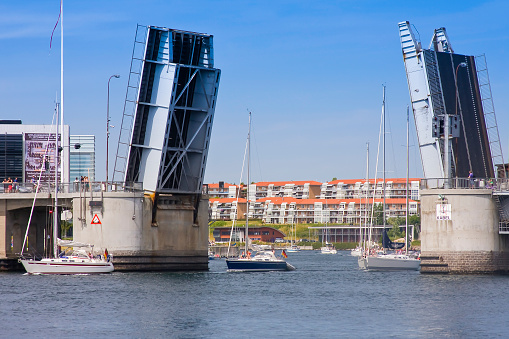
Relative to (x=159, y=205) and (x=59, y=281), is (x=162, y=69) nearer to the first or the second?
(x=159, y=205)

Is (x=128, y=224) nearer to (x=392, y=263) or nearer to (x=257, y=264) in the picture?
(x=257, y=264)

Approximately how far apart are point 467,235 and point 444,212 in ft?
5.52

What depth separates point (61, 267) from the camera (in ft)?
174

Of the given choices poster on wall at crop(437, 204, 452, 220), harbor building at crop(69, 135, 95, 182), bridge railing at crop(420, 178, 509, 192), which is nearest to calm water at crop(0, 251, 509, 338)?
poster on wall at crop(437, 204, 452, 220)

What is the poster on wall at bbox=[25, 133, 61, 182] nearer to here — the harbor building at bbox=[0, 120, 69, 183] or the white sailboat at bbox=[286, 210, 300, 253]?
the harbor building at bbox=[0, 120, 69, 183]

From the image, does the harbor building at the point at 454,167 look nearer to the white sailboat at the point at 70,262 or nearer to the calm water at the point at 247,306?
the calm water at the point at 247,306

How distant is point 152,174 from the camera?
171 feet

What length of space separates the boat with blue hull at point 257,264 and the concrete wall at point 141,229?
6.72 m

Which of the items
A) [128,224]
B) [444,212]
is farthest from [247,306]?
[444,212]

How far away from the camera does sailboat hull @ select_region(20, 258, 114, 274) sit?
5162cm

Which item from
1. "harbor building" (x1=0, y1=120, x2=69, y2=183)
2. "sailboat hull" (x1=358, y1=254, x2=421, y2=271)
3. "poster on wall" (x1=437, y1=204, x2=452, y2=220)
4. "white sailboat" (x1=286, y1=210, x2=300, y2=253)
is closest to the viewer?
"poster on wall" (x1=437, y1=204, x2=452, y2=220)

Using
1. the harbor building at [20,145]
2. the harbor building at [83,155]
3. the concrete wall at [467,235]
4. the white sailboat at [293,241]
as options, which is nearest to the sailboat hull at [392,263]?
the concrete wall at [467,235]

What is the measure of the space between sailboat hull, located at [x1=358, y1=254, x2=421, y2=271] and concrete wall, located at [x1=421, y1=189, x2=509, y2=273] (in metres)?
13.8

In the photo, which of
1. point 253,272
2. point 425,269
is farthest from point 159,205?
point 425,269
